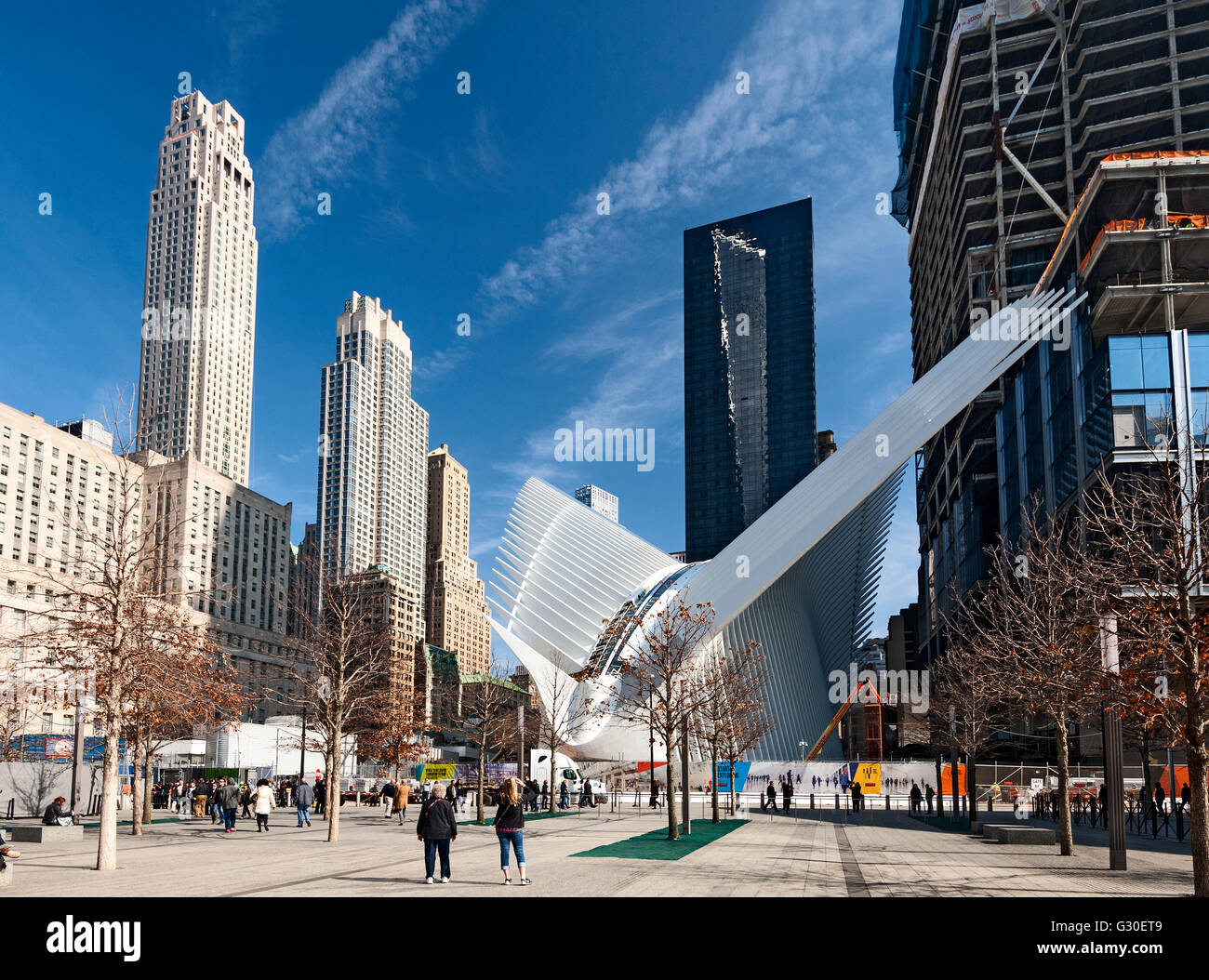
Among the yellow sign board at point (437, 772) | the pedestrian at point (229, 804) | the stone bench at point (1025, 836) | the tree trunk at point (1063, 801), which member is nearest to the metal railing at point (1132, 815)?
the stone bench at point (1025, 836)

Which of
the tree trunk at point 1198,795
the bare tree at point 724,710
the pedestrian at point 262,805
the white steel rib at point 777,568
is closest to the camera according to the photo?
→ the tree trunk at point 1198,795

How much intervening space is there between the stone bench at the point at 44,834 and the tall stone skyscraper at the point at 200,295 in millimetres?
162339

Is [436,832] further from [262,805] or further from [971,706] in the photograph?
[971,706]

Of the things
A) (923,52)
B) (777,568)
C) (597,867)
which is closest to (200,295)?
(923,52)

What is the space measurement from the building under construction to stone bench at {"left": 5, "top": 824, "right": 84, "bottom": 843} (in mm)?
46143

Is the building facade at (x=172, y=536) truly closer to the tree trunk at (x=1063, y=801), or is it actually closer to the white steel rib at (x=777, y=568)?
the white steel rib at (x=777, y=568)

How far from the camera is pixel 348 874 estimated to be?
17.0 meters

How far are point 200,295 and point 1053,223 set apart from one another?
15152 cm

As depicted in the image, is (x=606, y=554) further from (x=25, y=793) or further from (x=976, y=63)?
(x=976, y=63)

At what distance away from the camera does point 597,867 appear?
18344 mm

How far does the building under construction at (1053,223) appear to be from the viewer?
5394 centimetres

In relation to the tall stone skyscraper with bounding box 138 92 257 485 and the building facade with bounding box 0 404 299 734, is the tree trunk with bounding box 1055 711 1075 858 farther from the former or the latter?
the tall stone skyscraper with bounding box 138 92 257 485

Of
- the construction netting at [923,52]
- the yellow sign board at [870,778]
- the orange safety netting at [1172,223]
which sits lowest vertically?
the yellow sign board at [870,778]

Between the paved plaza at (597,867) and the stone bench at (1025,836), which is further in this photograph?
the stone bench at (1025,836)
